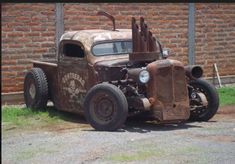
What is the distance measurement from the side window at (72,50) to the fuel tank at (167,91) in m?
1.61

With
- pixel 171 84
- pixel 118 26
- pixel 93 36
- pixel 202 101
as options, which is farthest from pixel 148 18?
pixel 171 84

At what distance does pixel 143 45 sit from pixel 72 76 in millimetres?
1362

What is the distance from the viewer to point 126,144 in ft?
20.0

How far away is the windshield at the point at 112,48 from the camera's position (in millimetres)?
8273

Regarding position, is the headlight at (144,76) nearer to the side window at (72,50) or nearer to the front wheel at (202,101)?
the front wheel at (202,101)

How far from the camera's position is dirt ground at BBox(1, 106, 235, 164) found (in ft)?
17.3

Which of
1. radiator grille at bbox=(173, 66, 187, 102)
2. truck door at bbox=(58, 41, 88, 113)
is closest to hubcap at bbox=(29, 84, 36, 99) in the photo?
truck door at bbox=(58, 41, 88, 113)

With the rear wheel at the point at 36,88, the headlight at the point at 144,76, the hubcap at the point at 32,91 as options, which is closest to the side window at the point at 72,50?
the rear wheel at the point at 36,88

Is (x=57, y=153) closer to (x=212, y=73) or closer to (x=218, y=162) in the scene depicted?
(x=218, y=162)

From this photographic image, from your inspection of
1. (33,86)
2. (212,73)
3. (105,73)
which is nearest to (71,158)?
(105,73)

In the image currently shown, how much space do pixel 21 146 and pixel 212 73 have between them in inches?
331

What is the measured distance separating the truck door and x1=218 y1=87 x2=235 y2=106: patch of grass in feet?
12.0

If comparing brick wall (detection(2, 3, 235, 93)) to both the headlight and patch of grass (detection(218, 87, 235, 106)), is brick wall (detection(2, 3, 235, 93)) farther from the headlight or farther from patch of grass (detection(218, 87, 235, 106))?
the headlight

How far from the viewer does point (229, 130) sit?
7301mm
